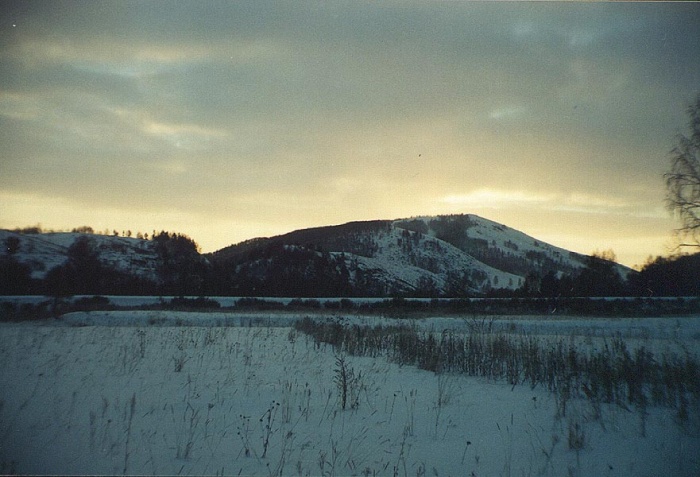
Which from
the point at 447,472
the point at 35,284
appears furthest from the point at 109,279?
the point at 447,472

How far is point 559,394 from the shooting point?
7.82 meters

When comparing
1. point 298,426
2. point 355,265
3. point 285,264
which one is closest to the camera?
point 298,426

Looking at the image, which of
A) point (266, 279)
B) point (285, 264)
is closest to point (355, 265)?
point (285, 264)

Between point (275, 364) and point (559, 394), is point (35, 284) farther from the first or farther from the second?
point (559, 394)

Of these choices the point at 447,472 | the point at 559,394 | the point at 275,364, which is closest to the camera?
the point at 447,472

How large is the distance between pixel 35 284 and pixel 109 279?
1035 inches

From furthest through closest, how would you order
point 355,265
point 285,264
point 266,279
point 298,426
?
1. point 355,265
2. point 285,264
3. point 266,279
4. point 298,426

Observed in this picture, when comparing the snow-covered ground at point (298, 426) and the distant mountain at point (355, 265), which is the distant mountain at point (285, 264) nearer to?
the distant mountain at point (355, 265)

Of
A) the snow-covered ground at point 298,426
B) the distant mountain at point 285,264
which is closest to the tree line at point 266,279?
the distant mountain at point 285,264

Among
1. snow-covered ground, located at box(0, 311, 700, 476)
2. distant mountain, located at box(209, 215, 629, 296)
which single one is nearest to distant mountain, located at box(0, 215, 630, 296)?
distant mountain, located at box(209, 215, 629, 296)

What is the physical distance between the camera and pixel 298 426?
5641 mm

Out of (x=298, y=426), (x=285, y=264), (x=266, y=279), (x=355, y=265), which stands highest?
(x=355, y=265)

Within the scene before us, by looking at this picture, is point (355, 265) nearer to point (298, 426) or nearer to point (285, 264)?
point (285, 264)

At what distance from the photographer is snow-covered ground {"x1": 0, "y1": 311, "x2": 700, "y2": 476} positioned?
14.8 ft
